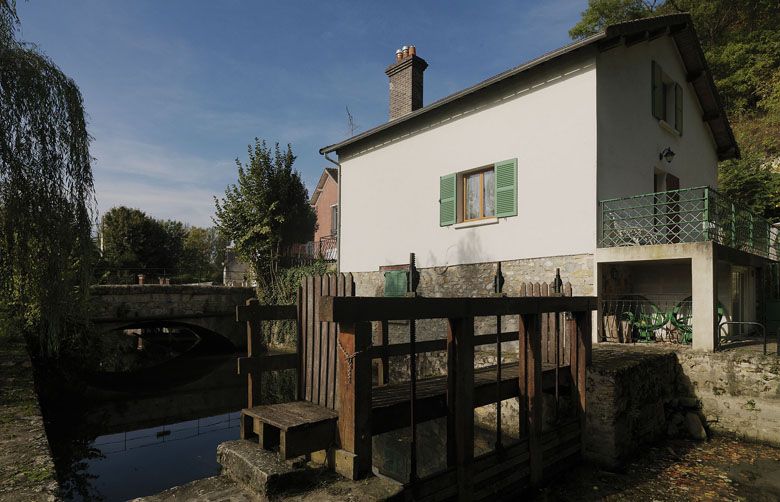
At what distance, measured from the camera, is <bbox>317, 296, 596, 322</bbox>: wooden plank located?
3.07 meters

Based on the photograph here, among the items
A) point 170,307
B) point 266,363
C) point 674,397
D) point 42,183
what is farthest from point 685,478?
point 170,307

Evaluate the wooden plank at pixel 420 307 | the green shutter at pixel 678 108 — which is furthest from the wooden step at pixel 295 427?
the green shutter at pixel 678 108

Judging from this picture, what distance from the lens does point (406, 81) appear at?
1309cm

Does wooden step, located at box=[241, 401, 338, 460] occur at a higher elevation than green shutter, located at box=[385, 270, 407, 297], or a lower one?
lower

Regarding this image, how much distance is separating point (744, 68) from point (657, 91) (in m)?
14.1

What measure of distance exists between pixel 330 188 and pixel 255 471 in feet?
88.9

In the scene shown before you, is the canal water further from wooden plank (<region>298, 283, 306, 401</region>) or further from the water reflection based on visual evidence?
wooden plank (<region>298, 283, 306, 401</region>)

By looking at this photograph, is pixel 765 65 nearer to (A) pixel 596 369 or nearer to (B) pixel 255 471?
(A) pixel 596 369

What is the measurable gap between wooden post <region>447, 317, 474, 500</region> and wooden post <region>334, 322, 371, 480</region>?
112 centimetres

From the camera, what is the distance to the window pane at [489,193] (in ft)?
33.4

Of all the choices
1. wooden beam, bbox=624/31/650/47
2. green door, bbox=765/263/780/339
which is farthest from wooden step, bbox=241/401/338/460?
green door, bbox=765/263/780/339

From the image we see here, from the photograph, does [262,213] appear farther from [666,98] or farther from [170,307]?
[666,98]

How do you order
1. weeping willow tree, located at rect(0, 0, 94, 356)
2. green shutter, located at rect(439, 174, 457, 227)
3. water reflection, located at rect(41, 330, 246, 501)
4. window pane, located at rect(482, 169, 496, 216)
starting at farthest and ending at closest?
green shutter, located at rect(439, 174, 457, 227) → window pane, located at rect(482, 169, 496, 216) → weeping willow tree, located at rect(0, 0, 94, 356) → water reflection, located at rect(41, 330, 246, 501)

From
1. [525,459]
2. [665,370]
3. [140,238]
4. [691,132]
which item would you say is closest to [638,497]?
[525,459]
